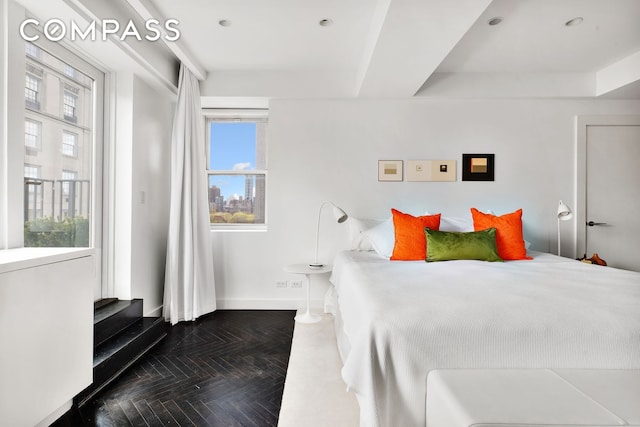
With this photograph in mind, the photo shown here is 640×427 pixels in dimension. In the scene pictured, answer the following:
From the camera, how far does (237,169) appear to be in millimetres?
4238

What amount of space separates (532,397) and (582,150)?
377 centimetres

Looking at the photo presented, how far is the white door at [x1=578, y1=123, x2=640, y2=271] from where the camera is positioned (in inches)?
154

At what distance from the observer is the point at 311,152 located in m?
3.91

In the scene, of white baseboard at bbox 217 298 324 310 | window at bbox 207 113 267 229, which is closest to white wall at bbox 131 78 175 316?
window at bbox 207 113 267 229

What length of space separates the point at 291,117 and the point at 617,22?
2949 mm

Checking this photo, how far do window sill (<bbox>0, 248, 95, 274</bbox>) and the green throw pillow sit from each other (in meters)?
2.48

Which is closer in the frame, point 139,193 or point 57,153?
point 57,153

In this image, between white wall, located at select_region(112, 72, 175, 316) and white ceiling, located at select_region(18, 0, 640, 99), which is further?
white wall, located at select_region(112, 72, 175, 316)

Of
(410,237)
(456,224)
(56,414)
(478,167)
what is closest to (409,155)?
(478,167)

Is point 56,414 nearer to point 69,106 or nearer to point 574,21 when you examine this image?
point 69,106

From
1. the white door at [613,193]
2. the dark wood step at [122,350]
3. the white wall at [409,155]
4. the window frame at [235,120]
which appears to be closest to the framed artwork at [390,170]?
the white wall at [409,155]

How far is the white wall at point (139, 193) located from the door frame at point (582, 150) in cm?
453

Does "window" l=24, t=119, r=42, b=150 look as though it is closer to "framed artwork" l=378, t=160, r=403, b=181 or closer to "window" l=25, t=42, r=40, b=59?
"window" l=25, t=42, r=40, b=59

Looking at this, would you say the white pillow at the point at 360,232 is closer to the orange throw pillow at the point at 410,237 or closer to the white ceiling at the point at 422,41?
the orange throw pillow at the point at 410,237
